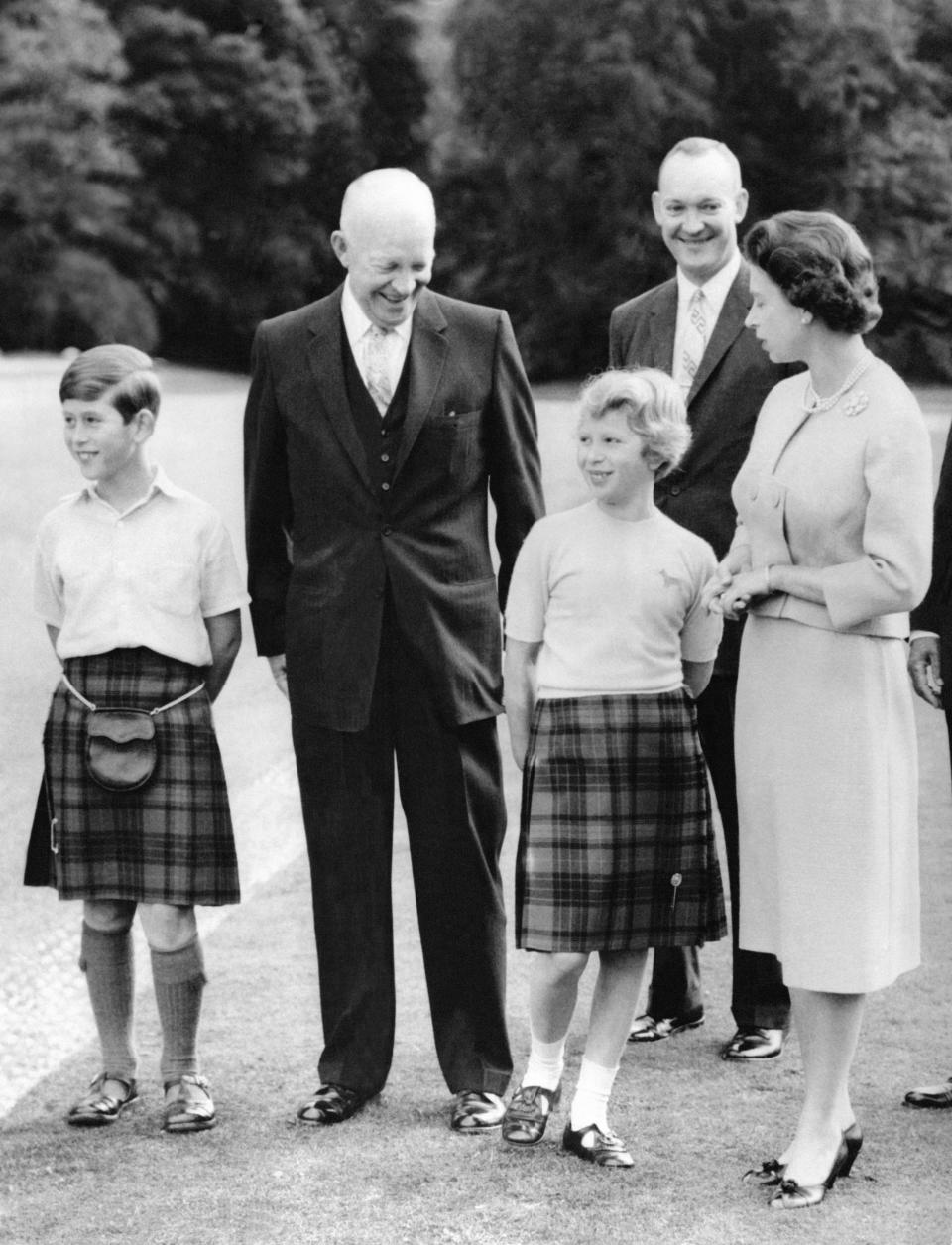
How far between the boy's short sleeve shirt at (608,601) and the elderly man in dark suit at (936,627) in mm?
558

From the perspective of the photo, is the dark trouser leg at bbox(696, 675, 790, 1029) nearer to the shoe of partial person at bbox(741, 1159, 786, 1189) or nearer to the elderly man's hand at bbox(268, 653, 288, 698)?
the shoe of partial person at bbox(741, 1159, 786, 1189)

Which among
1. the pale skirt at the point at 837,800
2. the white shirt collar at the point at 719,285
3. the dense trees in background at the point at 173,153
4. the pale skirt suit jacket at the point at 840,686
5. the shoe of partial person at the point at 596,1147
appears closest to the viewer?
the pale skirt suit jacket at the point at 840,686

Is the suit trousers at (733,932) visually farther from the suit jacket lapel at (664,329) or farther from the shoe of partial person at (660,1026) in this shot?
the suit jacket lapel at (664,329)

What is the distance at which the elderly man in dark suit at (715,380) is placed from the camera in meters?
4.91

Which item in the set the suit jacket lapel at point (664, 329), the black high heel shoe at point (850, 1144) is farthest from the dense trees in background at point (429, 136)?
the black high heel shoe at point (850, 1144)

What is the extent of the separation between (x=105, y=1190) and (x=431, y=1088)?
927 mm

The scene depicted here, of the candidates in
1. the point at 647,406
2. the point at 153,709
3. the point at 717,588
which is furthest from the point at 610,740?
the point at 153,709

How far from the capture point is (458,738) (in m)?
4.46

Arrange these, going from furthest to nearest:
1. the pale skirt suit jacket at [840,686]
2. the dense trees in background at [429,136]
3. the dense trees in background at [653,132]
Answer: the dense trees in background at [429,136] → the dense trees in background at [653,132] → the pale skirt suit jacket at [840,686]

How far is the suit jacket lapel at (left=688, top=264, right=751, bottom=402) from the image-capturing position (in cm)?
492

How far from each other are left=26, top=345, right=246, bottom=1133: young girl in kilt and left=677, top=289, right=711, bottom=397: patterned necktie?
4.18 ft

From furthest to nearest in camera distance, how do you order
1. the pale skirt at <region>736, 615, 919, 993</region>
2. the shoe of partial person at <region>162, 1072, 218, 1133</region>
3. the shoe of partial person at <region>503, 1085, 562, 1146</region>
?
the shoe of partial person at <region>162, 1072, 218, 1133</region> → the shoe of partial person at <region>503, 1085, 562, 1146</region> → the pale skirt at <region>736, 615, 919, 993</region>

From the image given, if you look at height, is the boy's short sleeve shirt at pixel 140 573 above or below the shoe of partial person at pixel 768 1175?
above

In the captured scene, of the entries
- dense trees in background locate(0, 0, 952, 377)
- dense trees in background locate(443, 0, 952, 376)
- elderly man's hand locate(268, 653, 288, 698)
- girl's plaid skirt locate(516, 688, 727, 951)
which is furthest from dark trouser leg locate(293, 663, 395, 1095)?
dense trees in background locate(0, 0, 952, 377)
